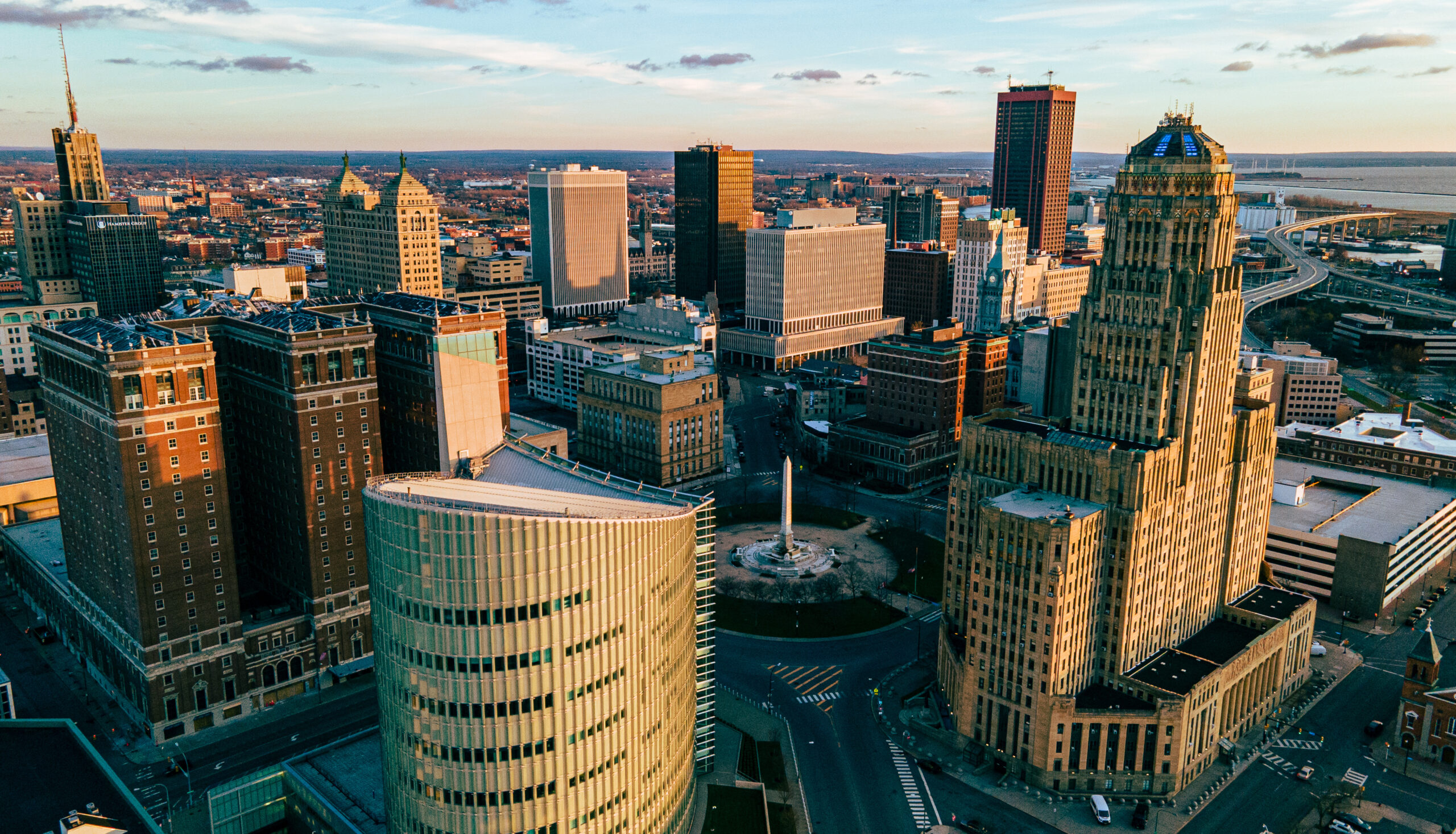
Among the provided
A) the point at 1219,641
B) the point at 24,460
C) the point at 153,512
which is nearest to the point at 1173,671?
the point at 1219,641

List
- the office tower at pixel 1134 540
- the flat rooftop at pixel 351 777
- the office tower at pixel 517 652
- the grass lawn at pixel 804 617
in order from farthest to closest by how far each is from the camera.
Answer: the grass lawn at pixel 804 617 < the office tower at pixel 1134 540 < the flat rooftop at pixel 351 777 < the office tower at pixel 517 652

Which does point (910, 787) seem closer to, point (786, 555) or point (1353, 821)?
point (1353, 821)

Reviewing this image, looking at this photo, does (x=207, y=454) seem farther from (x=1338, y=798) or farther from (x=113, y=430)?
(x=1338, y=798)

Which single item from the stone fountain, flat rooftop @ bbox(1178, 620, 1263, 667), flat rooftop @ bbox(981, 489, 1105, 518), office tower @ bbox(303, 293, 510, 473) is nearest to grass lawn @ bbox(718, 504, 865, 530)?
the stone fountain

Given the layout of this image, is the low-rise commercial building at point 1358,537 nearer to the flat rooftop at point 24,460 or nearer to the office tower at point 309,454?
the office tower at point 309,454

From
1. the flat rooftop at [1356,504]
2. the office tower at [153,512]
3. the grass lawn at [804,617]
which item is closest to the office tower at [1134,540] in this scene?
the grass lawn at [804,617]
